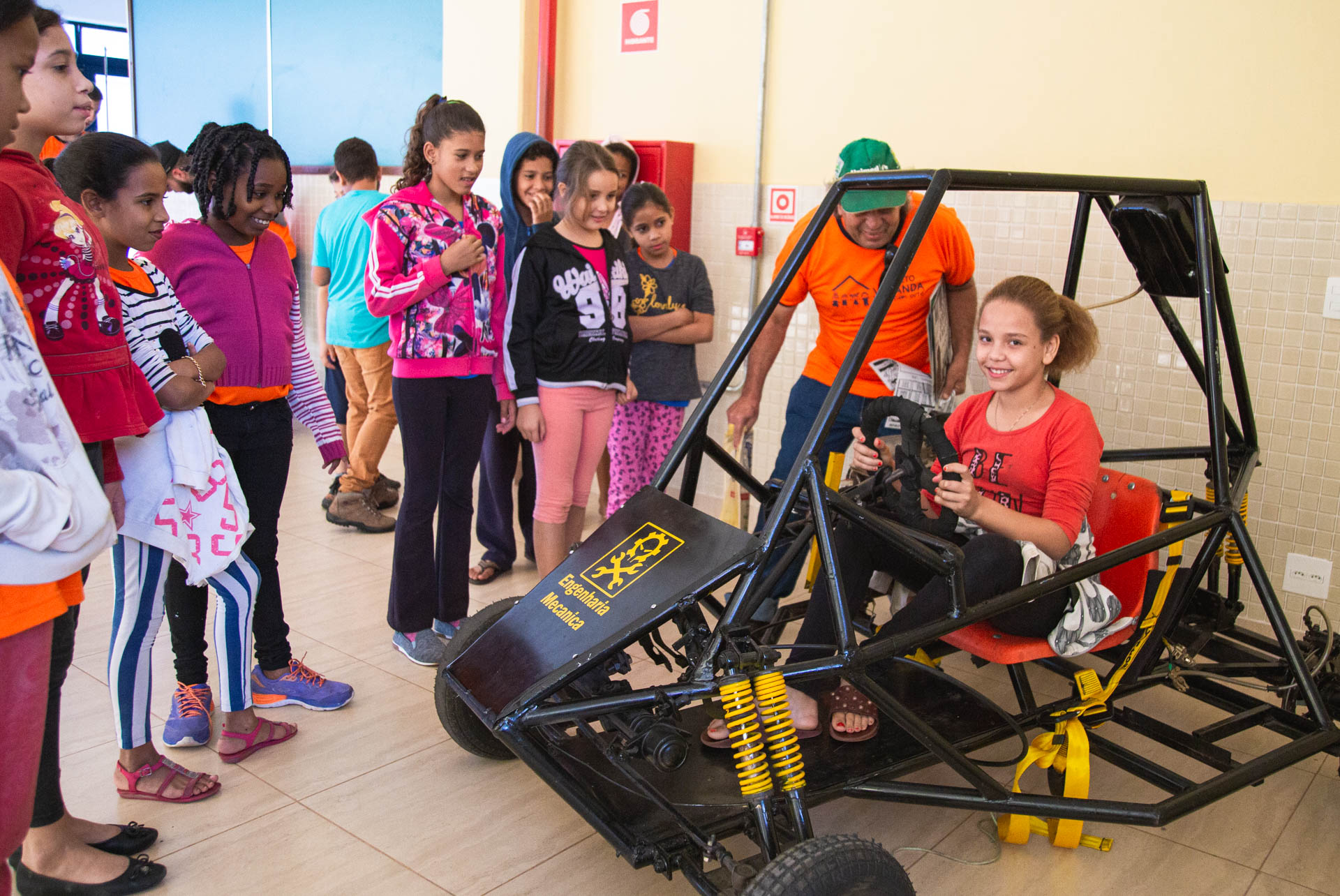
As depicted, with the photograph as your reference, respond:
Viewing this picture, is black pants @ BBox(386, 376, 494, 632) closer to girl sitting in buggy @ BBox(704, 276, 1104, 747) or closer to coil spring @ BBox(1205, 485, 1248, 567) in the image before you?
girl sitting in buggy @ BBox(704, 276, 1104, 747)

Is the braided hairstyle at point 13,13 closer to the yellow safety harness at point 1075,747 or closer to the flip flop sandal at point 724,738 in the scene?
the flip flop sandal at point 724,738

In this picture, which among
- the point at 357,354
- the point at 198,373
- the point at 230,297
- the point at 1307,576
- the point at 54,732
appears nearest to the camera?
the point at 54,732

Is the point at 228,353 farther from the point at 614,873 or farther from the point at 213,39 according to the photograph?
the point at 213,39

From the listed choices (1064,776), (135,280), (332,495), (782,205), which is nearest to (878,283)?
(1064,776)

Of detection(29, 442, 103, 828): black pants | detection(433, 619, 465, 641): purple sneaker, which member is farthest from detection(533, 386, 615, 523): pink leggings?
detection(29, 442, 103, 828): black pants

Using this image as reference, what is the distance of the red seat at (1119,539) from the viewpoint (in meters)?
2.06

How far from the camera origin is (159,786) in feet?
6.84

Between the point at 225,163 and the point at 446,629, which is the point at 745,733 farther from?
the point at 225,163

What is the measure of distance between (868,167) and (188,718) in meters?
2.12

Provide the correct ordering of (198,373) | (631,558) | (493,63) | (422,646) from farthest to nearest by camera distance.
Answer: (493,63) < (422,646) < (198,373) < (631,558)

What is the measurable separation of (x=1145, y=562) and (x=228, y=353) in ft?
6.83

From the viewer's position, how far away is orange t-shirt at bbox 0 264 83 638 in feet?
3.69

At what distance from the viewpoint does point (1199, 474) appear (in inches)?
127

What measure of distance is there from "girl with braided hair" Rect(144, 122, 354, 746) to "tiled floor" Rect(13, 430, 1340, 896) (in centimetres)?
22
